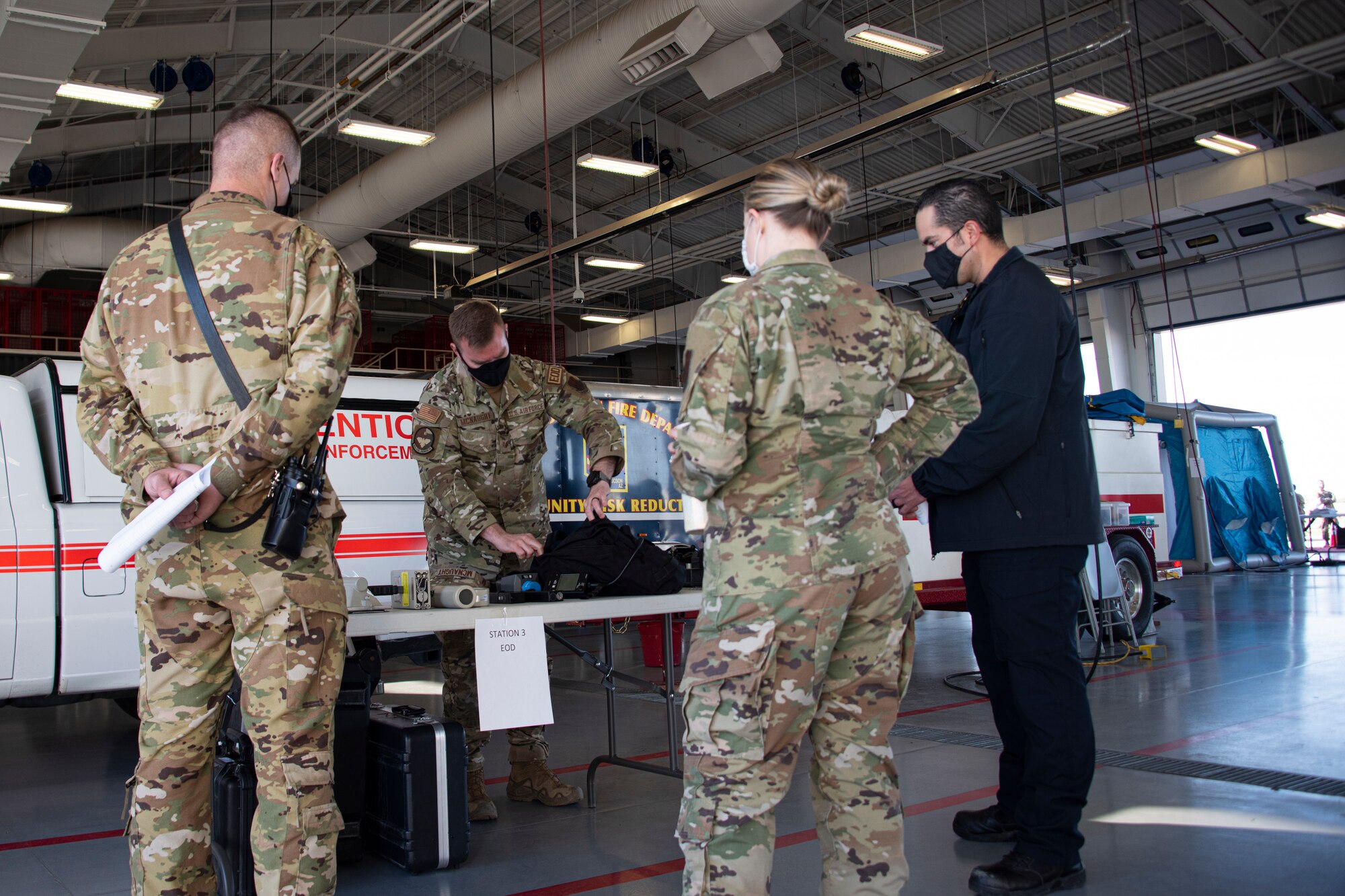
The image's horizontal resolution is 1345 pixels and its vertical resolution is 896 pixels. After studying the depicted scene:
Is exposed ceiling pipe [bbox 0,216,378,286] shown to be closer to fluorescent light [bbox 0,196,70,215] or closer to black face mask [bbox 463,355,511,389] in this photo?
fluorescent light [bbox 0,196,70,215]

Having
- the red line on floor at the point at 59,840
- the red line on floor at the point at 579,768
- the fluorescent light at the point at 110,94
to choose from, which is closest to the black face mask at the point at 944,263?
the red line on floor at the point at 579,768

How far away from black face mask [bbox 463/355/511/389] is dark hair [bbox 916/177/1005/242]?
1.53 metres

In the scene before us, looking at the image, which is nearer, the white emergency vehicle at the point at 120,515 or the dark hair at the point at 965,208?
the dark hair at the point at 965,208

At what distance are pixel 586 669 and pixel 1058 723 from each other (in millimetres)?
5702

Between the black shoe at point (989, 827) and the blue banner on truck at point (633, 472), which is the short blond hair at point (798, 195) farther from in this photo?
the blue banner on truck at point (633, 472)

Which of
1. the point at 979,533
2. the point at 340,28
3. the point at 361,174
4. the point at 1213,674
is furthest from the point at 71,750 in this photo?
the point at 361,174

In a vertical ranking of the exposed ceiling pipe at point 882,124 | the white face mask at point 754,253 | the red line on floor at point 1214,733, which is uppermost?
the exposed ceiling pipe at point 882,124

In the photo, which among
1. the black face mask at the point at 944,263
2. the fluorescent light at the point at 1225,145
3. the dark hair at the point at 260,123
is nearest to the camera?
the dark hair at the point at 260,123

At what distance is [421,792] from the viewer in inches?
116

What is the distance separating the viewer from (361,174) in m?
15.1

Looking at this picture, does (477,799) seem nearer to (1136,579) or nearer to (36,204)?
(1136,579)

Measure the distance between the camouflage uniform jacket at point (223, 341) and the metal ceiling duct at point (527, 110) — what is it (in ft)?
26.0

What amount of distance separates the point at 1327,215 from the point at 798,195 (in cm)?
1631

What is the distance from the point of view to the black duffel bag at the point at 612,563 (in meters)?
3.18
